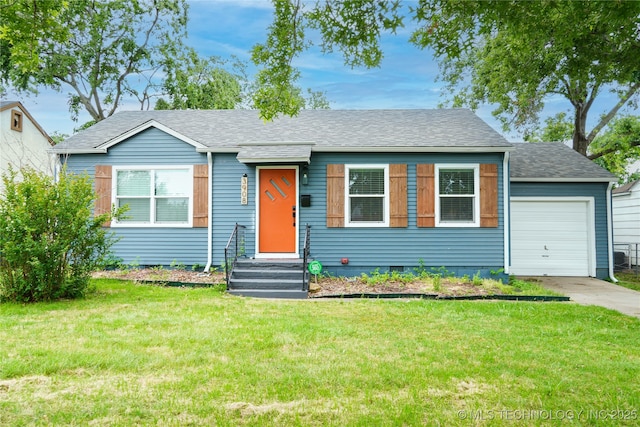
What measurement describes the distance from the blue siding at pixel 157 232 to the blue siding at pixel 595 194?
838cm

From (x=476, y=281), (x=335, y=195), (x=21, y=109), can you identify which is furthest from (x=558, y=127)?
(x=21, y=109)

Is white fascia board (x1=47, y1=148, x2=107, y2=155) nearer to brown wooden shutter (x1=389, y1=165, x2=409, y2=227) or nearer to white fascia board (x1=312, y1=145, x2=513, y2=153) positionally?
white fascia board (x1=312, y1=145, x2=513, y2=153)

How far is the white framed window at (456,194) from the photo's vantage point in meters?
10.1

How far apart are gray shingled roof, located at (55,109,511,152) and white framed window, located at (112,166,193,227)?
0.97 m

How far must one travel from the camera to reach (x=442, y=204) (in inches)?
403

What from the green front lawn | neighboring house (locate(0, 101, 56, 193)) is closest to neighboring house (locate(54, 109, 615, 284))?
the green front lawn

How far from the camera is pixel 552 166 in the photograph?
12.1 metres

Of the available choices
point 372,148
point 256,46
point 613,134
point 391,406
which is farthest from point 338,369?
point 613,134

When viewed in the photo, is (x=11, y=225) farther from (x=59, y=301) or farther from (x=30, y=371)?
(x=30, y=371)

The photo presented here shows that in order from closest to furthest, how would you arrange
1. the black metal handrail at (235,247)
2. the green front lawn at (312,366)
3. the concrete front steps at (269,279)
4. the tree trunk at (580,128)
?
1. the green front lawn at (312,366)
2. the concrete front steps at (269,279)
3. the black metal handrail at (235,247)
4. the tree trunk at (580,128)

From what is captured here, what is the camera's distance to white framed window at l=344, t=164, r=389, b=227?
1022 cm

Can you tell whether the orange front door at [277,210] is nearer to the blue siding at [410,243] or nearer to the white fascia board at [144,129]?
the blue siding at [410,243]

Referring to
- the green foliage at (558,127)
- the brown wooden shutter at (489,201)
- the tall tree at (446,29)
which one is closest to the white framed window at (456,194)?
the brown wooden shutter at (489,201)

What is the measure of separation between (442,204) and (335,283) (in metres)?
3.18
